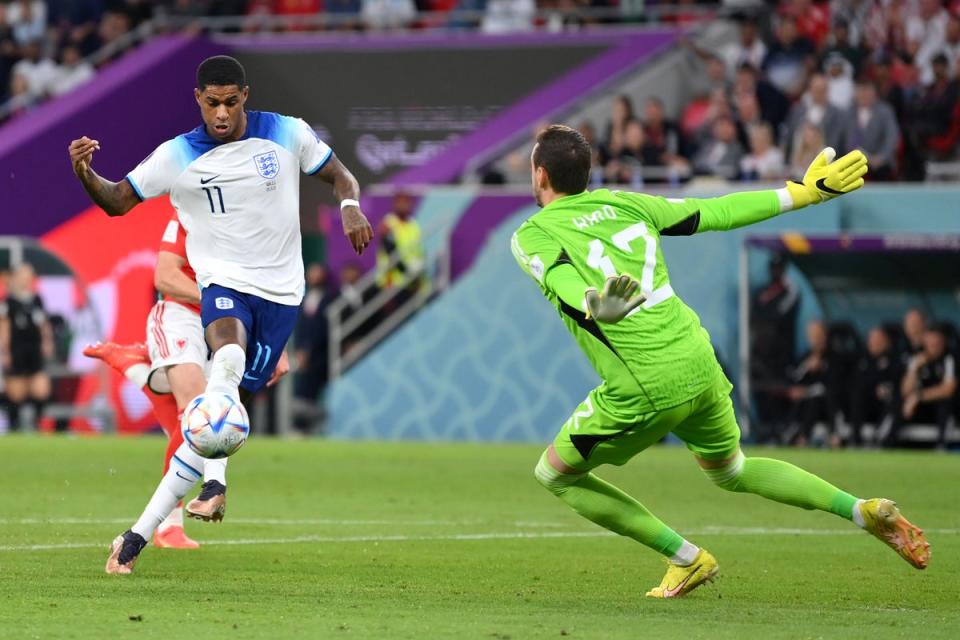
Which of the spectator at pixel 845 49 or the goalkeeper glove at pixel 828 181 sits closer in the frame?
the goalkeeper glove at pixel 828 181

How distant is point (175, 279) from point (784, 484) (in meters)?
3.76

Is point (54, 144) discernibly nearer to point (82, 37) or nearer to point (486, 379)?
point (82, 37)

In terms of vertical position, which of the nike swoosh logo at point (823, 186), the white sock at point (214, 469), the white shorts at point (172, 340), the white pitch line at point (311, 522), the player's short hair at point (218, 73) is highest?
the player's short hair at point (218, 73)

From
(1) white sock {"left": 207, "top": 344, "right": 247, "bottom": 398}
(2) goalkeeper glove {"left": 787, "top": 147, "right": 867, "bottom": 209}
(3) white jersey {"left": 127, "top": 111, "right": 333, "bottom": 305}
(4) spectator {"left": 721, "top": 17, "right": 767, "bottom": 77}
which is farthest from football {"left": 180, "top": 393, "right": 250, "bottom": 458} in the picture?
(4) spectator {"left": 721, "top": 17, "right": 767, "bottom": 77}

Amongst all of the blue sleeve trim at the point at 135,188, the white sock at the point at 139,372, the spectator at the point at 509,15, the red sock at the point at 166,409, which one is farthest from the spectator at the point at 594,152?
the blue sleeve trim at the point at 135,188

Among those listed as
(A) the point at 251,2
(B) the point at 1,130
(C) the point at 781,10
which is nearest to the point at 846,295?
(C) the point at 781,10

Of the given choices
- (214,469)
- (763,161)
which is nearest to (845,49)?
(763,161)

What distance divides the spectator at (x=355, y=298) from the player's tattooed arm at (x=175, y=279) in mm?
12744

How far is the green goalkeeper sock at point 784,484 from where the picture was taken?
814 centimetres

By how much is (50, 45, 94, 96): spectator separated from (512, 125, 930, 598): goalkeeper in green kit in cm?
2060

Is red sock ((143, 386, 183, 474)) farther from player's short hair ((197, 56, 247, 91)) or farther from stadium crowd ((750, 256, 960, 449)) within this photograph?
stadium crowd ((750, 256, 960, 449))

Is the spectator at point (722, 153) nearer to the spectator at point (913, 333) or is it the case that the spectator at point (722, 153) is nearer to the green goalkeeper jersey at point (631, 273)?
the spectator at point (913, 333)

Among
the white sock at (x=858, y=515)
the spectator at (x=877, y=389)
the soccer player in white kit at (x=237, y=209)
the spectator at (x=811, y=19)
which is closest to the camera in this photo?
the white sock at (x=858, y=515)

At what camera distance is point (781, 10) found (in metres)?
23.3
